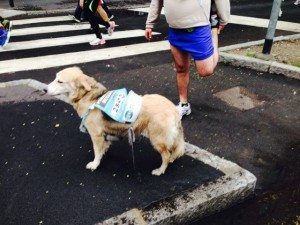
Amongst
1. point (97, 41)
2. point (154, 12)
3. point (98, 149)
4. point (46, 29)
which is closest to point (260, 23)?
point (97, 41)

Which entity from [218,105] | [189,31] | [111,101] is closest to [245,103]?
[218,105]

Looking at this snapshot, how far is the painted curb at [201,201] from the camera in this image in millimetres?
3615

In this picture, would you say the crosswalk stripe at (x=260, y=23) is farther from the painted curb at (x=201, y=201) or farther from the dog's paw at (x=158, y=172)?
the dog's paw at (x=158, y=172)

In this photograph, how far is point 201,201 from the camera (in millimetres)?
3814

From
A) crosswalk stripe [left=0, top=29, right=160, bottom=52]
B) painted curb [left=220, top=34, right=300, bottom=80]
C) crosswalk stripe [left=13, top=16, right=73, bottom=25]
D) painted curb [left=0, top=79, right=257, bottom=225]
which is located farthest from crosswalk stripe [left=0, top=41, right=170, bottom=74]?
painted curb [left=0, top=79, right=257, bottom=225]

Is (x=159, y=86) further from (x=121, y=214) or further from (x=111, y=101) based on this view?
(x=121, y=214)

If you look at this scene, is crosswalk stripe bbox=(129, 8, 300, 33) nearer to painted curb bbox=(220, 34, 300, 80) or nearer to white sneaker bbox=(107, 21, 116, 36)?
painted curb bbox=(220, 34, 300, 80)

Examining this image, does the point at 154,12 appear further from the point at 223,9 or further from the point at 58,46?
the point at 58,46

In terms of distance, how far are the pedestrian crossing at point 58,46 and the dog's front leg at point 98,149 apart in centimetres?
396

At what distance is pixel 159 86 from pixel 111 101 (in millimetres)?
2941

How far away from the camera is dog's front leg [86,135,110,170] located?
4305mm

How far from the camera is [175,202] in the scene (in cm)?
379

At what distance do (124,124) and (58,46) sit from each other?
18.6ft

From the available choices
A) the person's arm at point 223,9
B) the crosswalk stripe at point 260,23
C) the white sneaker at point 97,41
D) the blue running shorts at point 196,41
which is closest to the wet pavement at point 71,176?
the blue running shorts at point 196,41
